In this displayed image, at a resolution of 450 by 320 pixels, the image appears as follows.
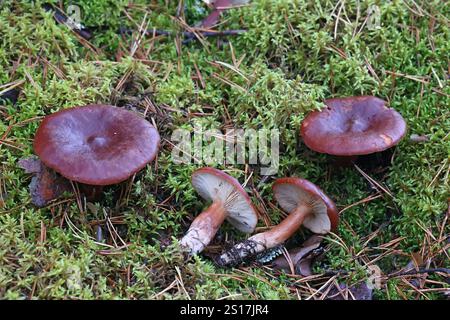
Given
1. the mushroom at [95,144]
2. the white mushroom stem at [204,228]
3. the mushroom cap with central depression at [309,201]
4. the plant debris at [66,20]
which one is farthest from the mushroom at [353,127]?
the plant debris at [66,20]

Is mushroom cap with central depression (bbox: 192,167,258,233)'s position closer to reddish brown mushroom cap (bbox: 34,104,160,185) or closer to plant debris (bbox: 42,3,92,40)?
reddish brown mushroom cap (bbox: 34,104,160,185)

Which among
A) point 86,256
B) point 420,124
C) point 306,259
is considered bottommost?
point 306,259

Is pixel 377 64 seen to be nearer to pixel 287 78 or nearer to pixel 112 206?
pixel 287 78

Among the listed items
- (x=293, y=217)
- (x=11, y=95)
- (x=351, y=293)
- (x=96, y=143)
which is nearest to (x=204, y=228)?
(x=293, y=217)

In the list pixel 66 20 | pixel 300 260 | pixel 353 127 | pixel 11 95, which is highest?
pixel 66 20

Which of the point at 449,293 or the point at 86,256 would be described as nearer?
the point at 86,256

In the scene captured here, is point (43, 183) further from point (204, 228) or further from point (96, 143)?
point (204, 228)

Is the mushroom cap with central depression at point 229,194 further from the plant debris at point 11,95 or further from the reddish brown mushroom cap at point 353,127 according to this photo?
the plant debris at point 11,95
